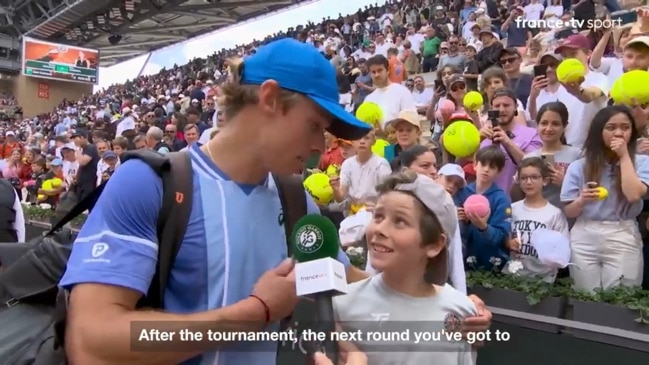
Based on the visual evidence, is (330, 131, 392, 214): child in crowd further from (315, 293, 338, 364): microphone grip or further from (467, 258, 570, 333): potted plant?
(315, 293, 338, 364): microphone grip

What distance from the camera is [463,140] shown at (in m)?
4.57

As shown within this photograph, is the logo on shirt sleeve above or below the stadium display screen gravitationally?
above

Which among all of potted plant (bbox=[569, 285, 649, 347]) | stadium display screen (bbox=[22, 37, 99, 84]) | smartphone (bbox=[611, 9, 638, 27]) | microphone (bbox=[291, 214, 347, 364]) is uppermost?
smartphone (bbox=[611, 9, 638, 27])

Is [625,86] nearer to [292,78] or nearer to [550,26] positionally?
[292,78]

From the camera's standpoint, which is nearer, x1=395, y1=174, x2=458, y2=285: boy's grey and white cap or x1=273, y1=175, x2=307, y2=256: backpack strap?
x1=273, y1=175, x2=307, y2=256: backpack strap

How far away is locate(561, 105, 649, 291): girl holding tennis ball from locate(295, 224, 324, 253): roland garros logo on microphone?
2675mm

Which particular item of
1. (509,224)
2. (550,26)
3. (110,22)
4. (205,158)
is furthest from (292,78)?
(110,22)

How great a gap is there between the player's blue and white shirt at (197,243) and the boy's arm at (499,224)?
8.27ft

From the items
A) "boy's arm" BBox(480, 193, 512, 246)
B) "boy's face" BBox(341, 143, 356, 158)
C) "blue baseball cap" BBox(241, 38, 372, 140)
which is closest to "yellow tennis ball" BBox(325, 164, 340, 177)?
"boy's face" BBox(341, 143, 356, 158)

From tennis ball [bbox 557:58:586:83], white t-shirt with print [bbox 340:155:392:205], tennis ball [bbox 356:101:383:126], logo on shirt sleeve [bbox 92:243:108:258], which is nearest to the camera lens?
logo on shirt sleeve [bbox 92:243:108:258]

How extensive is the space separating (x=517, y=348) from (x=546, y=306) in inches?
11.5

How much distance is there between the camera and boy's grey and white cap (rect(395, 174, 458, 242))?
82.1 inches

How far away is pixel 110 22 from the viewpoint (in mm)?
35531

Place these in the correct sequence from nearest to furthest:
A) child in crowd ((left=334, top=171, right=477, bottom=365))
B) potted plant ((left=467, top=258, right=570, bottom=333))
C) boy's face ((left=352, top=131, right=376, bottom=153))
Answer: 1. child in crowd ((left=334, top=171, right=477, bottom=365))
2. potted plant ((left=467, top=258, right=570, bottom=333))
3. boy's face ((left=352, top=131, right=376, bottom=153))
